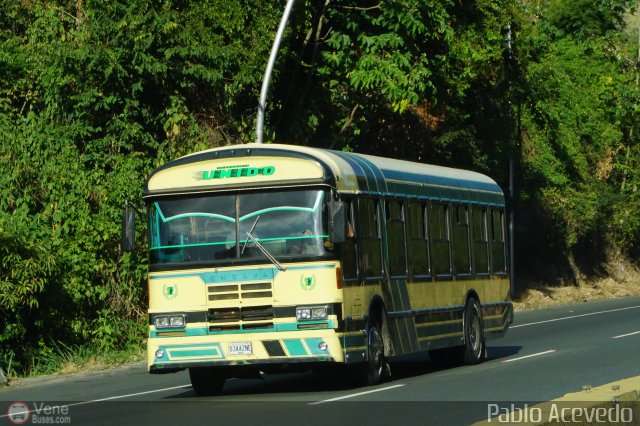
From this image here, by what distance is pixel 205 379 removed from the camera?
15844 millimetres

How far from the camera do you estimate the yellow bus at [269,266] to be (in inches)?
572

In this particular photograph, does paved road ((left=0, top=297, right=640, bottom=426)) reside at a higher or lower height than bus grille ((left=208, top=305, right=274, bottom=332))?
lower

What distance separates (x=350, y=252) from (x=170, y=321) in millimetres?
2217

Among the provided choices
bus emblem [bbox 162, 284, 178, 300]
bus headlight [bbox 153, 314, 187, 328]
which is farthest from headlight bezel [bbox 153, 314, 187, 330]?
bus emblem [bbox 162, 284, 178, 300]

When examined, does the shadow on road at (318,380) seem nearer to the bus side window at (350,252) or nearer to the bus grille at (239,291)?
the bus side window at (350,252)

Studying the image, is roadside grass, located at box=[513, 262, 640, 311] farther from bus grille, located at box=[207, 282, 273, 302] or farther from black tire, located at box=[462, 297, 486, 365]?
bus grille, located at box=[207, 282, 273, 302]

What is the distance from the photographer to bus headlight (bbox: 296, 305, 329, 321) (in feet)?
47.5

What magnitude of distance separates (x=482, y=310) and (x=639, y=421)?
34.9 ft

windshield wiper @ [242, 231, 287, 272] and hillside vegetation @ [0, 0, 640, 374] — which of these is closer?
windshield wiper @ [242, 231, 287, 272]

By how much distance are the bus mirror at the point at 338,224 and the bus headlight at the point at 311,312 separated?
30.4 inches

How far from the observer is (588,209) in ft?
151

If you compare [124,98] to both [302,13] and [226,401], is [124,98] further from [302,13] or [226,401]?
[226,401]

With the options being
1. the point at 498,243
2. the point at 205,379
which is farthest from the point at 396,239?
the point at 498,243

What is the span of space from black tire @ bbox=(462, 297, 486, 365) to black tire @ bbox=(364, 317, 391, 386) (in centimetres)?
339
